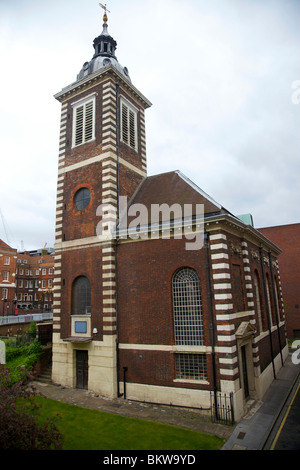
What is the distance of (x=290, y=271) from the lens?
123ft

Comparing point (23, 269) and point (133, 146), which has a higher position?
point (133, 146)

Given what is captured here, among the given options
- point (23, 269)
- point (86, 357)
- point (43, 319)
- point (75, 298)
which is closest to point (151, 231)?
point (75, 298)

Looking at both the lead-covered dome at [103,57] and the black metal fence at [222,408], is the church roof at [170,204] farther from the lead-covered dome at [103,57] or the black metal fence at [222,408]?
the lead-covered dome at [103,57]

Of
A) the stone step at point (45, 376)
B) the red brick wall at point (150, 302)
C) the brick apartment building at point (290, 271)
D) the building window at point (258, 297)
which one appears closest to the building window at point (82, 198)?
the red brick wall at point (150, 302)

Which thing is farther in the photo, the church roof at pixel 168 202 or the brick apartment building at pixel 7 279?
the brick apartment building at pixel 7 279

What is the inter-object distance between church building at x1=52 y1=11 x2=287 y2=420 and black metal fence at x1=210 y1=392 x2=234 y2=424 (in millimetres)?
217

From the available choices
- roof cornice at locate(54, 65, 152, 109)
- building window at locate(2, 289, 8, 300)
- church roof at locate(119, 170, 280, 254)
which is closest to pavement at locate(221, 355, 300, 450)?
church roof at locate(119, 170, 280, 254)

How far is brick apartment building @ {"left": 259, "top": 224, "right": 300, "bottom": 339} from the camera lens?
36172mm

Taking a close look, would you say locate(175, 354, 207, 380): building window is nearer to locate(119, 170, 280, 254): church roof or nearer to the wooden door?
the wooden door

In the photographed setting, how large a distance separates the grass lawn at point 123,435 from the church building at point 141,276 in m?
2.46

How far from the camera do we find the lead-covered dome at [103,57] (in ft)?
76.3

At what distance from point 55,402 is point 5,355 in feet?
27.2

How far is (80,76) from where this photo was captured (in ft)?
78.6
